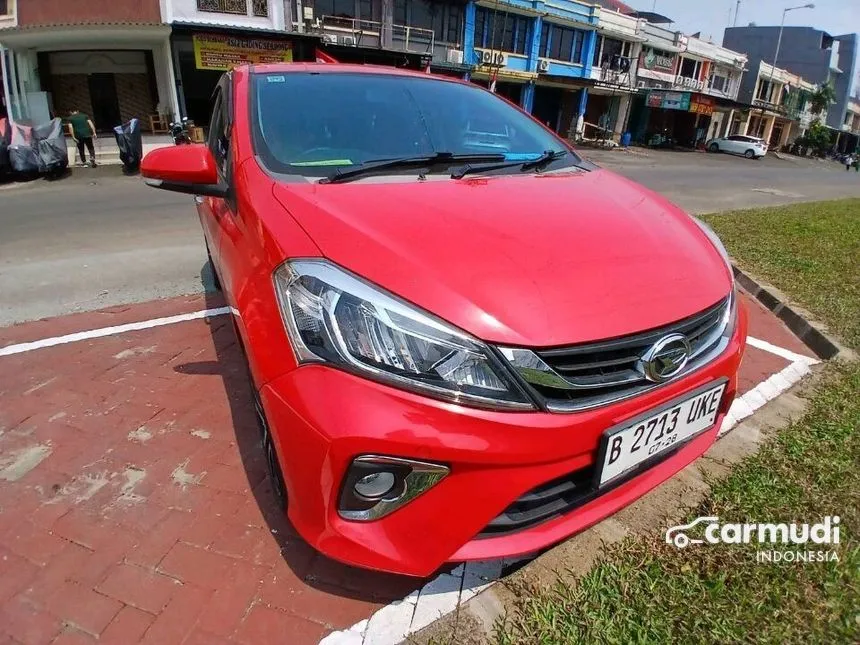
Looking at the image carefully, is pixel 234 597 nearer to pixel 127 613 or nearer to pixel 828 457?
pixel 127 613

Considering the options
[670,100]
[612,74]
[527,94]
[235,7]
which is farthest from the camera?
[612,74]

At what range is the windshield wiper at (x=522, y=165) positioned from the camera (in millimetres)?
2238

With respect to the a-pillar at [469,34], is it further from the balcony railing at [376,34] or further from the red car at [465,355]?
the red car at [465,355]

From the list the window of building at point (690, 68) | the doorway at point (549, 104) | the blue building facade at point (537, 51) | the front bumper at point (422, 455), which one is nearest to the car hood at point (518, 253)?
the front bumper at point (422, 455)

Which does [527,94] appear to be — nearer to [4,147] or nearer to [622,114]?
[622,114]

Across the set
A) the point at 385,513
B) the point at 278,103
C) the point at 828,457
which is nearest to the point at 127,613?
the point at 385,513

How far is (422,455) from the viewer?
4.38 ft

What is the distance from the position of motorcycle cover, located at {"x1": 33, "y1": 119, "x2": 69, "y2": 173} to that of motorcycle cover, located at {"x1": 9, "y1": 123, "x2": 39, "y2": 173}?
0.10 m

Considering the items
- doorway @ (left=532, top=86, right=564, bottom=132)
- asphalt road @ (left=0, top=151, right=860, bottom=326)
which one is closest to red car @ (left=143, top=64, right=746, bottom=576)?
asphalt road @ (left=0, top=151, right=860, bottom=326)

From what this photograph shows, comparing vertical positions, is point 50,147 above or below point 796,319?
below

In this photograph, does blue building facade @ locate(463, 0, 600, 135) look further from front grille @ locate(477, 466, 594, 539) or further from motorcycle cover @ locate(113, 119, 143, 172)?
front grille @ locate(477, 466, 594, 539)

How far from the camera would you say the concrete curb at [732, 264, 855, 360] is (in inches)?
136

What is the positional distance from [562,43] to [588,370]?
113ft

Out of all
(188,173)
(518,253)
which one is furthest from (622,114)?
(518,253)
